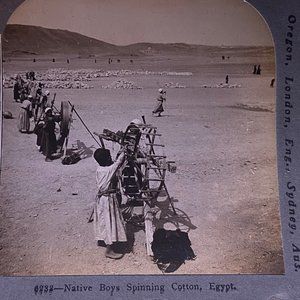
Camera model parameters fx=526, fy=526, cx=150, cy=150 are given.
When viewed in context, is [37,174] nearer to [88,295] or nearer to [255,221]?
[88,295]

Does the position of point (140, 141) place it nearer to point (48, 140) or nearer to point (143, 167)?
point (143, 167)

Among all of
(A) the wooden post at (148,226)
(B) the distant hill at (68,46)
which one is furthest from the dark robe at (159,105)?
(A) the wooden post at (148,226)

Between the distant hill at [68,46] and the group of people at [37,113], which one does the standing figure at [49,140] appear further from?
the distant hill at [68,46]

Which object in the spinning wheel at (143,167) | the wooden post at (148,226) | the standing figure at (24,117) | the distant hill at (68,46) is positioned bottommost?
the wooden post at (148,226)


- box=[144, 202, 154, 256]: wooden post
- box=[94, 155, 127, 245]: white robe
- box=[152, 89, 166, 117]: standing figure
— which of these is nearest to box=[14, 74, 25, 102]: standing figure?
box=[94, 155, 127, 245]: white robe

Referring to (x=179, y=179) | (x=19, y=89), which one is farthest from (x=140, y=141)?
(x=19, y=89)

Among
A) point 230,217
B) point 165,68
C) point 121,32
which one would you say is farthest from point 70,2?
point 230,217
